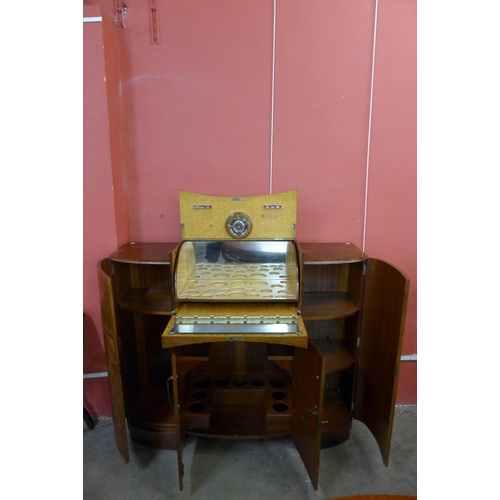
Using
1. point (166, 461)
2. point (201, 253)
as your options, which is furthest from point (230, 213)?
point (166, 461)

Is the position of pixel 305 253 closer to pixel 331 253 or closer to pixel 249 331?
pixel 331 253

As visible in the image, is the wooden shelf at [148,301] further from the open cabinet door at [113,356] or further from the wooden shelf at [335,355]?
the wooden shelf at [335,355]

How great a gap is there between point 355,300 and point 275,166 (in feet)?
3.26

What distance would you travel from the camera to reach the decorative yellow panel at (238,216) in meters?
1.93

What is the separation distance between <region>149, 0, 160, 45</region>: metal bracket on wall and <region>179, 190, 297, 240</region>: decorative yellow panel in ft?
3.34

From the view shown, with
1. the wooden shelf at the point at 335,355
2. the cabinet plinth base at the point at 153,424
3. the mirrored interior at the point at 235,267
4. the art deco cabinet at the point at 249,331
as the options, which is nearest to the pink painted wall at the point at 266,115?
the art deco cabinet at the point at 249,331

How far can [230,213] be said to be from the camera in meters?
1.94

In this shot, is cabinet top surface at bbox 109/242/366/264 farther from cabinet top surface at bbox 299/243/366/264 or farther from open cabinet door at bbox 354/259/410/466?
open cabinet door at bbox 354/259/410/466

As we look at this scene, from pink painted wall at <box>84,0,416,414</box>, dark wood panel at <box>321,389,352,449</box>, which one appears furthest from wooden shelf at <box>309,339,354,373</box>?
pink painted wall at <box>84,0,416,414</box>

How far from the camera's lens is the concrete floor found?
192cm

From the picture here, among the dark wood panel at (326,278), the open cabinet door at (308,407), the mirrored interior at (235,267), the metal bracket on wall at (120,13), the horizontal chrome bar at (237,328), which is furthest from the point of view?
the dark wood panel at (326,278)

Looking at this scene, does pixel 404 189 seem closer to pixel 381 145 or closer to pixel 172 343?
pixel 381 145

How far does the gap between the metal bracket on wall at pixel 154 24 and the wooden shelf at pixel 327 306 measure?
6.08 feet

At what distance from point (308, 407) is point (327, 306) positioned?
59cm
